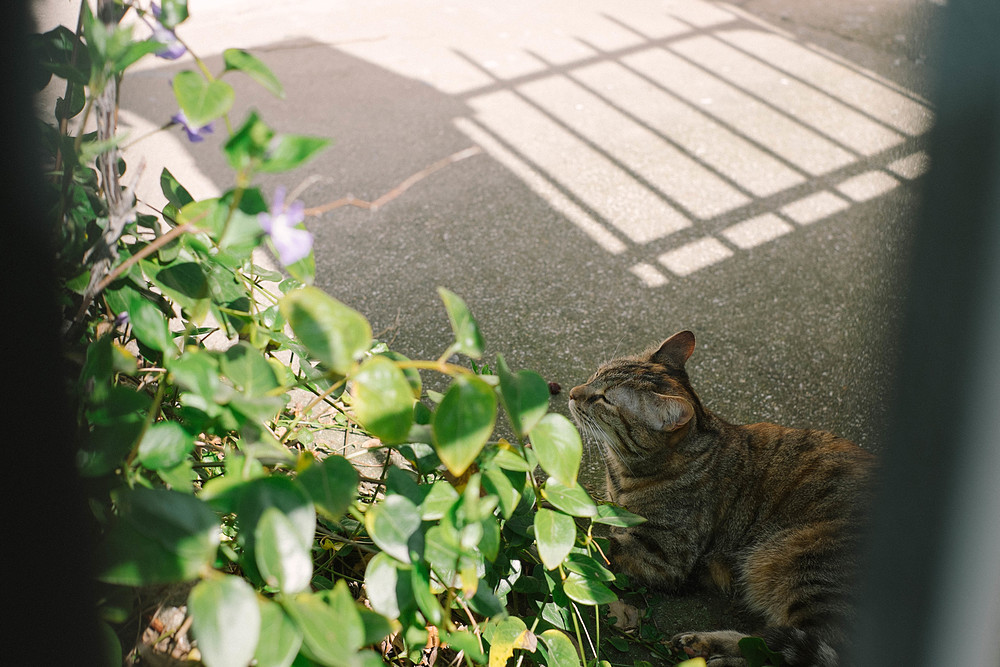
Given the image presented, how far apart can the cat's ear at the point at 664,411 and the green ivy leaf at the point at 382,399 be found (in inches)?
41.1

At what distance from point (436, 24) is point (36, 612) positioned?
444 centimetres

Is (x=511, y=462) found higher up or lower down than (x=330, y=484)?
lower down

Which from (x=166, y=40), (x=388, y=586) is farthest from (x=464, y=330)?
(x=166, y=40)

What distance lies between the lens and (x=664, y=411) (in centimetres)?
180

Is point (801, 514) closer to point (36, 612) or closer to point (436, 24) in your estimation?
point (36, 612)

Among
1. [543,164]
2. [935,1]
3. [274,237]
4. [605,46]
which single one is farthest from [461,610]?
[605,46]

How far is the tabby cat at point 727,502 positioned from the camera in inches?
61.7

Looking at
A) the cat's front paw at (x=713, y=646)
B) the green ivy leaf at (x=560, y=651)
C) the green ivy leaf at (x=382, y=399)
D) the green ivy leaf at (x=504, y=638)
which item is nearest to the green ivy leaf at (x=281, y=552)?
the green ivy leaf at (x=382, y=399)

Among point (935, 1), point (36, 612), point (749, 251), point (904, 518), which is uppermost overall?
point (935, 1)

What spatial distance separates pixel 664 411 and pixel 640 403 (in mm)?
90

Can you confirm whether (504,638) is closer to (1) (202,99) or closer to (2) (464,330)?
(2) (464,330)

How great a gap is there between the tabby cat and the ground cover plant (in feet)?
1.80

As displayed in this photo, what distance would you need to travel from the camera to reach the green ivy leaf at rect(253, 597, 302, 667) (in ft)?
2.46

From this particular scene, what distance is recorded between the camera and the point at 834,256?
287cm
